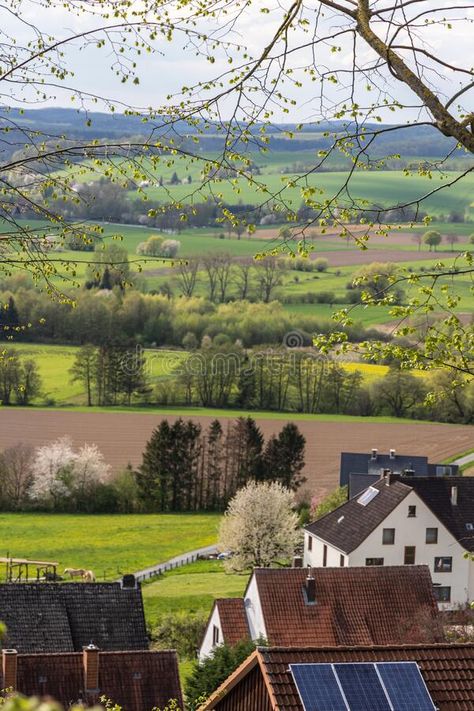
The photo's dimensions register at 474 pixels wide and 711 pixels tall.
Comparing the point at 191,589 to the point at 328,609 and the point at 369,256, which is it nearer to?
the point at 328,609

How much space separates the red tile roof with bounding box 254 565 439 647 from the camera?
30.1 m

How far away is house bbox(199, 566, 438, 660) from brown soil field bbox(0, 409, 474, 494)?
3868cm

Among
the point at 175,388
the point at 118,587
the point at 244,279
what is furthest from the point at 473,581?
the point at 244,279

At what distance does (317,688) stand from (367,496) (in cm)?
3433

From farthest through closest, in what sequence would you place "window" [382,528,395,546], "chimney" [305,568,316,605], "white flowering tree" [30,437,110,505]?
1. "white flowering tree" [30,437,110,505]
2. "window" [382,528,395,546]
3. "chimney" [305,568,316,605]

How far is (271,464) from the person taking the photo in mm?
74188

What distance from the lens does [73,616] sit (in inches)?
1235

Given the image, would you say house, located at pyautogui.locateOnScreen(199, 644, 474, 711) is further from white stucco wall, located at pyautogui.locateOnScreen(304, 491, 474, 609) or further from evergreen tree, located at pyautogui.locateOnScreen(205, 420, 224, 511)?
evergreen tree, located at pyautogui.locateOnScreen(205, 420, 224, 511)

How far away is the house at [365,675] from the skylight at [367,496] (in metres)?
32.3

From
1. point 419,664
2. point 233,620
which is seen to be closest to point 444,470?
point 233,620

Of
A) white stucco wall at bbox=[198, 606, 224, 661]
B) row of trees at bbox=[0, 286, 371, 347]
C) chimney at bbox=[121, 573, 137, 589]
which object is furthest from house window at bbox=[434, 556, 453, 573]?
row of trees at bbox=[0, 286, 371, 347]

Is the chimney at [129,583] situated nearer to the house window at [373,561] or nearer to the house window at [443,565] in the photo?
the house window at [373,561]

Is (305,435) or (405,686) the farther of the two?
(305,435)

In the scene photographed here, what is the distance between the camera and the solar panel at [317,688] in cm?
1259
